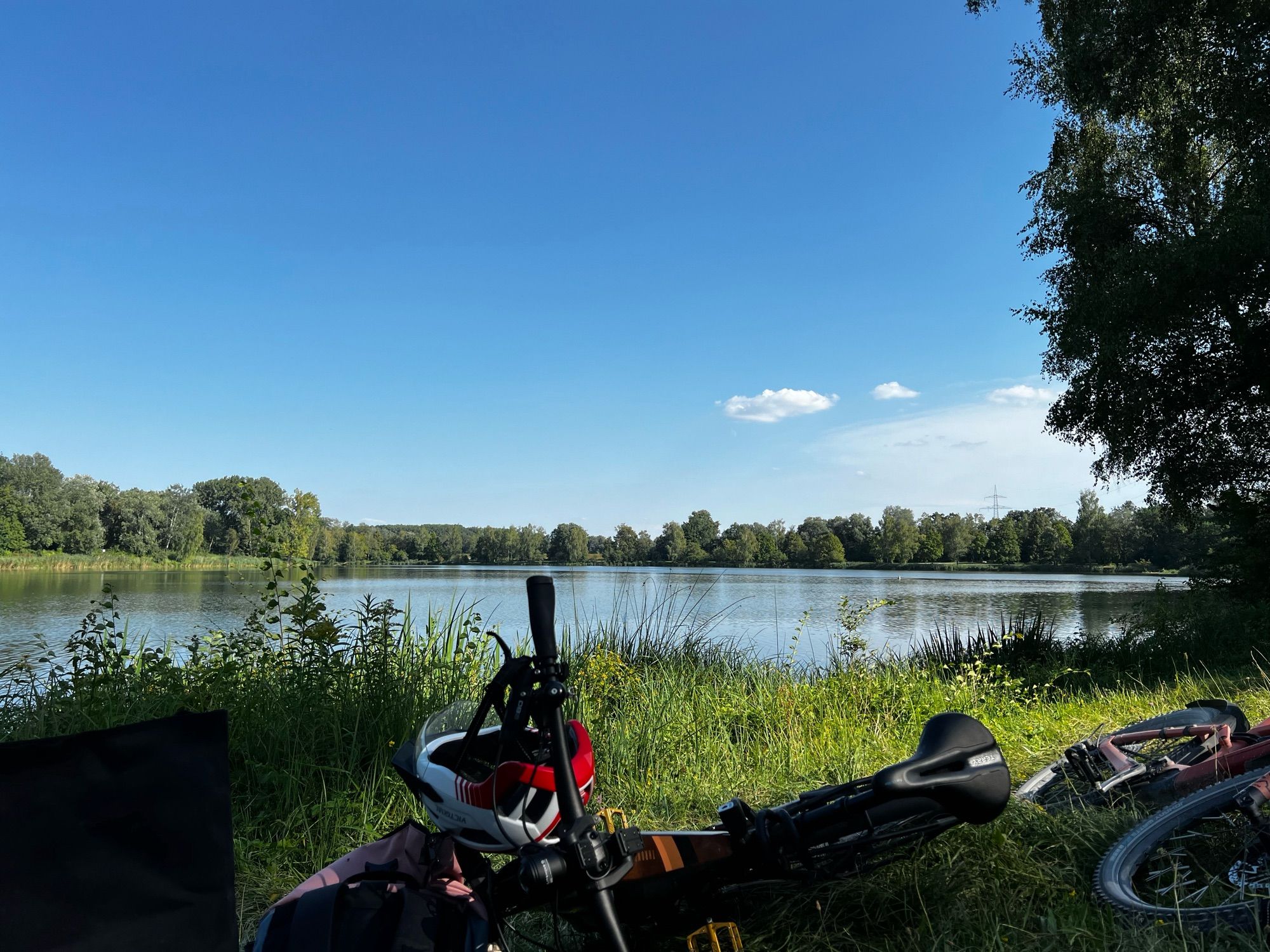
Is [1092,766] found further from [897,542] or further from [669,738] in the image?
[897,542]

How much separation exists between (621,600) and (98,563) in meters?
30.5

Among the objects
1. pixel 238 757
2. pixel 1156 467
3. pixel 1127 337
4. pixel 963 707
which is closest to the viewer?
pixel 238 757

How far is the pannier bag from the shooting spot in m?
1.47

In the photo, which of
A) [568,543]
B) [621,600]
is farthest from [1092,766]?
[568,543]

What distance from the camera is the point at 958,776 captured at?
5.85ft

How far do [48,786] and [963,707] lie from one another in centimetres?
582

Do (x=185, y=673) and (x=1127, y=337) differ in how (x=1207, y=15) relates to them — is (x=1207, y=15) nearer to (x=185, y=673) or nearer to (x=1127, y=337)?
(x=1127, y=337)

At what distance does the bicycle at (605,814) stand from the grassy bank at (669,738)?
1.35 ft

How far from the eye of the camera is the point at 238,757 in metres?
4.06

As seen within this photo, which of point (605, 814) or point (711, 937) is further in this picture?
point (605, 814)

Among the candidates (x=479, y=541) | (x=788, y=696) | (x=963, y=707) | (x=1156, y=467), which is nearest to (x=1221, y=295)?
(x=1156, y=467)

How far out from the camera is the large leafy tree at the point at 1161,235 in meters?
9.87

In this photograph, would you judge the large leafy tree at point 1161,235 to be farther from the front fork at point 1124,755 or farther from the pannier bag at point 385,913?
the pannier bag at point 385,913

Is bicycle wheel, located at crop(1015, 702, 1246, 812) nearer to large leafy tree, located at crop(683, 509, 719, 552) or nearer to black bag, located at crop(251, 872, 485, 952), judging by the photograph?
black bag, located at crop(251, 872, 485, 952)
